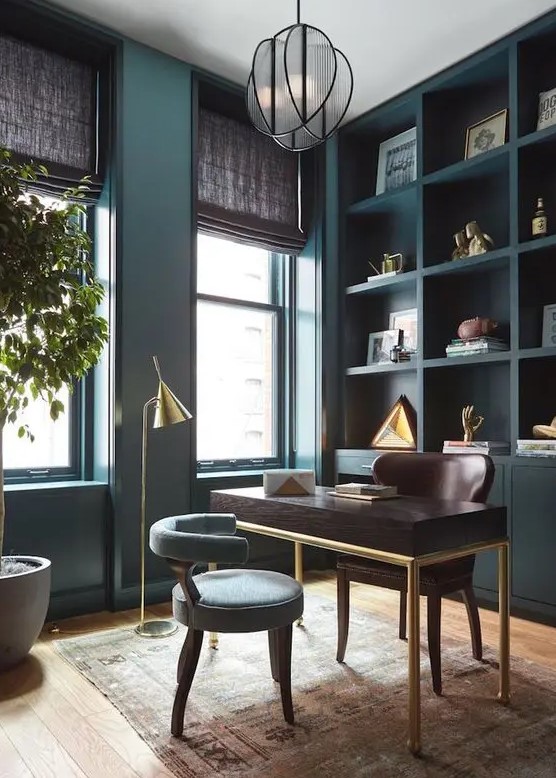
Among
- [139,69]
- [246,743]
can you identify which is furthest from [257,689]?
[139,69]

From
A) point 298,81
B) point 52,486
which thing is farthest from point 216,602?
point 298,81

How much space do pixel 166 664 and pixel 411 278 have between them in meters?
2.57

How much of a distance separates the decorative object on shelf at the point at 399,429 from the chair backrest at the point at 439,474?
116cm

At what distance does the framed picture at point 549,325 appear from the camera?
3502mm

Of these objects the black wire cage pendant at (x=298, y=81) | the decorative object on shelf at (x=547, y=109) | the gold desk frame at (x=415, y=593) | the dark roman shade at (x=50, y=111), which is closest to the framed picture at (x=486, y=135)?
the decorative object on shelf at (x=547, y=109)

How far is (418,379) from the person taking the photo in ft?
12.9

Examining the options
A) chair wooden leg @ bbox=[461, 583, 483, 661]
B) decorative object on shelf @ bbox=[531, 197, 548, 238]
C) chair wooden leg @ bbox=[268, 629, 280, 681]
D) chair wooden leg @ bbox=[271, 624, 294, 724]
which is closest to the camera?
chair wooden leg @ bbox=[271, 624, 294, 724]

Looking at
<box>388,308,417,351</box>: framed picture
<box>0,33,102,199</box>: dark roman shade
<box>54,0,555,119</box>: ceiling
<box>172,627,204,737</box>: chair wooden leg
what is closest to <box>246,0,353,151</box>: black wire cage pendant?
<box>54,0,555,119</box>: ceiling

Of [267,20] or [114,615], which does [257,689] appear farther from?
[267,20]

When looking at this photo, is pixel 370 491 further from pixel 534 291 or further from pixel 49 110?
pixel 49 110

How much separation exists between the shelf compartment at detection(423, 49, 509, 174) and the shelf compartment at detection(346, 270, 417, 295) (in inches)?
25.2

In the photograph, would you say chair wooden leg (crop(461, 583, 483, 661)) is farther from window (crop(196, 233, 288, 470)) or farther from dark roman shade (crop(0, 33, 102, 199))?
dark roman shade (crop(0, 33, 102, 199))

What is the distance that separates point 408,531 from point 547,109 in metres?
2.66

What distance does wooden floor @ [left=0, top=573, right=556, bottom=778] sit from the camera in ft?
6.10
